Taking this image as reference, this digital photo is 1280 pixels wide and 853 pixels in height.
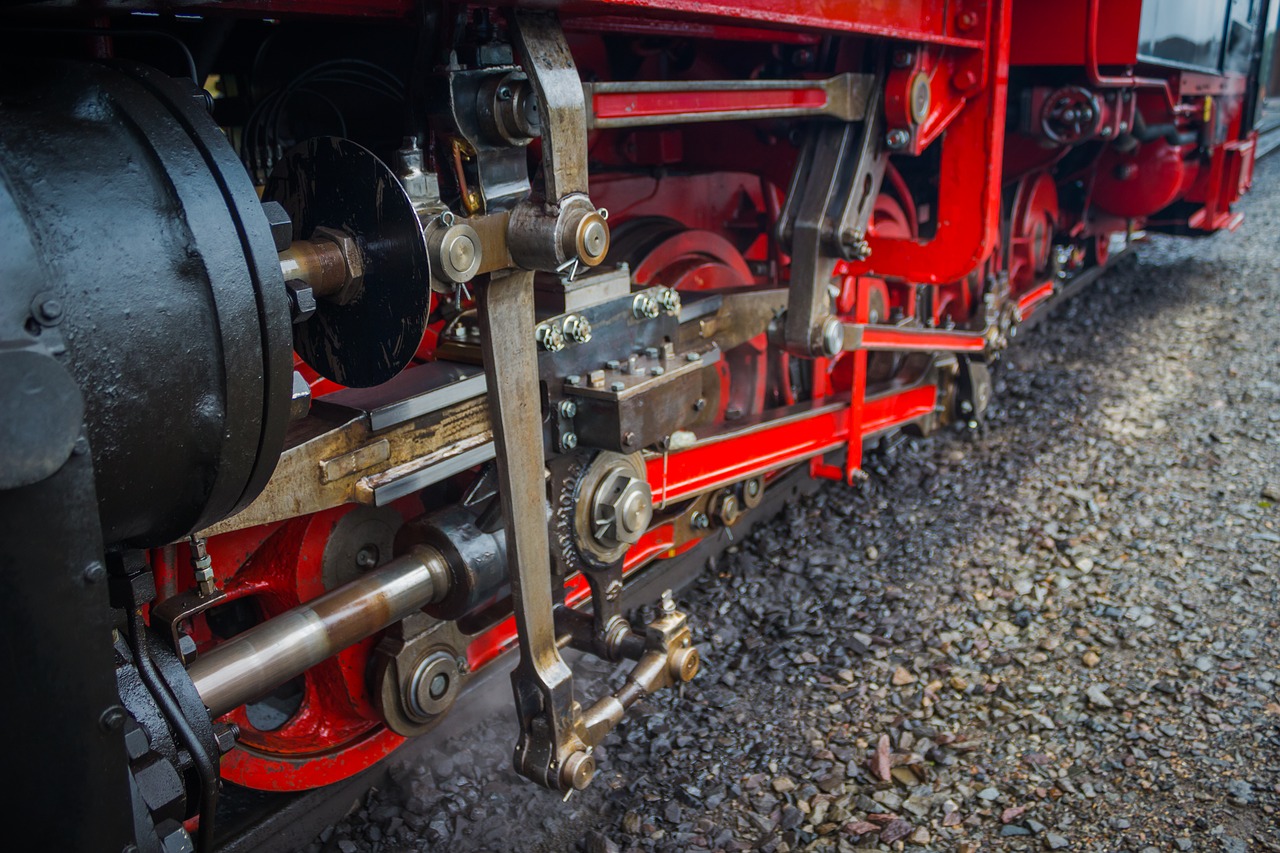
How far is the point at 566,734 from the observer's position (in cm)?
185

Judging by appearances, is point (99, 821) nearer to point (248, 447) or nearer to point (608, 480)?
point (248, 447)

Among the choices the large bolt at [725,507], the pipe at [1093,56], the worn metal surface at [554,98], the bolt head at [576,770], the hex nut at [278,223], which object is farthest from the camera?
the pipe at [1093,56]

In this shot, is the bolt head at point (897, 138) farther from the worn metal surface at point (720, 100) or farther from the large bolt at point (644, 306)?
the large bolt at point (644, 306)

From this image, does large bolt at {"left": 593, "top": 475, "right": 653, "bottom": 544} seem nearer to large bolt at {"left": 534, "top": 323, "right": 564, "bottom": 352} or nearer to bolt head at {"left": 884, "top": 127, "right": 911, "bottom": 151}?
large bolt at {"left": 534, "top": 323, "right": 564, "bottom": 352}

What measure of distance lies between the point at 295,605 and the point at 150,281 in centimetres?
101

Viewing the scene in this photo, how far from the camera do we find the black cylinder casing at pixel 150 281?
38.5 inches

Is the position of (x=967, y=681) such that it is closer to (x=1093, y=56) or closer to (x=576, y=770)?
(x=576, y=770)

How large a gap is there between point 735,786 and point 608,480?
801 millimetres

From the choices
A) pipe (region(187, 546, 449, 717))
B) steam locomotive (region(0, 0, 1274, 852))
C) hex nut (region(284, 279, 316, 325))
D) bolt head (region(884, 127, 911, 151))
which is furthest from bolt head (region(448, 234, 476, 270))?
bolt head (region(884, 127, 911, 151))

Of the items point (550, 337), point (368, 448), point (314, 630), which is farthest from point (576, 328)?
point (314, 630)

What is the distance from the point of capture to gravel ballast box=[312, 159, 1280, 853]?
2.17 metres

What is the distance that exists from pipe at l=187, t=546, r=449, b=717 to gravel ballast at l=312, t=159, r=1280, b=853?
628 millimetres

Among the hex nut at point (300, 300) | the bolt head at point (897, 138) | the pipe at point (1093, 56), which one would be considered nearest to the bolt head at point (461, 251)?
the hex nut at point (300, 300)

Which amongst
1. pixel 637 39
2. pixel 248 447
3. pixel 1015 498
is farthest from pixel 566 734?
pixel 1015 498
